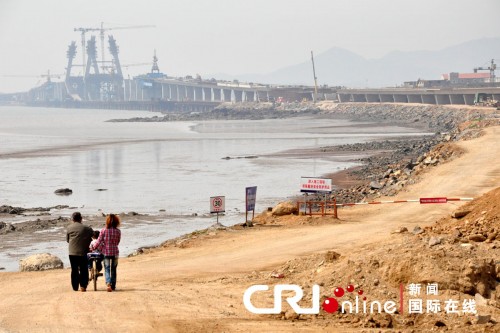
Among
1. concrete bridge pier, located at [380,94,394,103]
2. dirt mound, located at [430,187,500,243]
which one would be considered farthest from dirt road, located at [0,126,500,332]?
concrete bridge pier, located at [380,94,394,103]

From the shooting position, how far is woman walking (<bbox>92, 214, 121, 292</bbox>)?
16750mm

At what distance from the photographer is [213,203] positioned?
102 ft

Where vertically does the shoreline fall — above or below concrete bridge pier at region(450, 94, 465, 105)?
below

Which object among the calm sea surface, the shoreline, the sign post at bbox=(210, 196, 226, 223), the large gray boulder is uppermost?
the sign post at bbox=(210, 196, 226, 223)

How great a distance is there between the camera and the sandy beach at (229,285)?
1434 centimetres

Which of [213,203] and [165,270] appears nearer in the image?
[165,270]

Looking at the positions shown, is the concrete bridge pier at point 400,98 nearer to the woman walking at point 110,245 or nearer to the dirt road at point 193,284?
the dirt road at point 193,284

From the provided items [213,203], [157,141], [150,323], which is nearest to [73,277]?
[150,323]

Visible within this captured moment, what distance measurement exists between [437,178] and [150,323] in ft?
92.1

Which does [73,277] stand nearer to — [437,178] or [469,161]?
[437,178]

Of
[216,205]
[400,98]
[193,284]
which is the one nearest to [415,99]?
[400,98]

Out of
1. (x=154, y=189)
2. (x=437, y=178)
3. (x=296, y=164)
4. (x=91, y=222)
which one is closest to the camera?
(x=91, y=222)

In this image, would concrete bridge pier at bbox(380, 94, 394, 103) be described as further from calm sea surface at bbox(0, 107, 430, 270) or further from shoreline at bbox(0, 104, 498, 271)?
shoreline at bbox(0, 104, 498, 271)

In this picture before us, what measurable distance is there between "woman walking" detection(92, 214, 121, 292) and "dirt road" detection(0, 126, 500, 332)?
0.32 m
